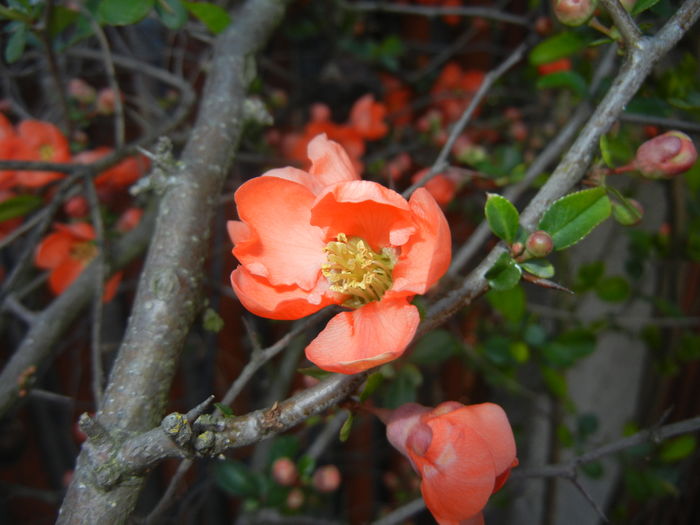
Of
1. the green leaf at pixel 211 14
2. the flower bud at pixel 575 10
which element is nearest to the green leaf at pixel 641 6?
the flower bud at pixel 575 10

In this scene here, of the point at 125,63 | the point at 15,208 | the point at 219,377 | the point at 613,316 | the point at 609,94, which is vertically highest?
the point at 609,94

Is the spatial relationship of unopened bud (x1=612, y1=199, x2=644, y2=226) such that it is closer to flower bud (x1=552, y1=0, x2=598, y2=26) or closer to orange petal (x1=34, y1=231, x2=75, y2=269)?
flower bud (x1=552, y1=0, x2=598, y2=26)

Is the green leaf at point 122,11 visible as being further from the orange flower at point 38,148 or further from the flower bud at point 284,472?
the flower bud at point 284,472

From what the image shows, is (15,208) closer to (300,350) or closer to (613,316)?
(300,350)

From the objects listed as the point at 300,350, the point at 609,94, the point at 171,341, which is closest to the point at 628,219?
the point at 609,94

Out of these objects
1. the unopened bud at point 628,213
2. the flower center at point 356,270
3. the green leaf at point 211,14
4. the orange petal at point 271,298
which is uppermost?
the green leaf at point 211,14

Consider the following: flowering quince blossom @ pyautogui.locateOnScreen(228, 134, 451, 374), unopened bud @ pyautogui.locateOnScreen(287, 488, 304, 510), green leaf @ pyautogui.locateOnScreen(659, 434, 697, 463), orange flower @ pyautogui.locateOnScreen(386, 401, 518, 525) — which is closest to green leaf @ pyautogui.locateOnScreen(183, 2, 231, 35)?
flowering quince blossom @ pyautogui.locateOnScreen(228, 134, 451, 374)
